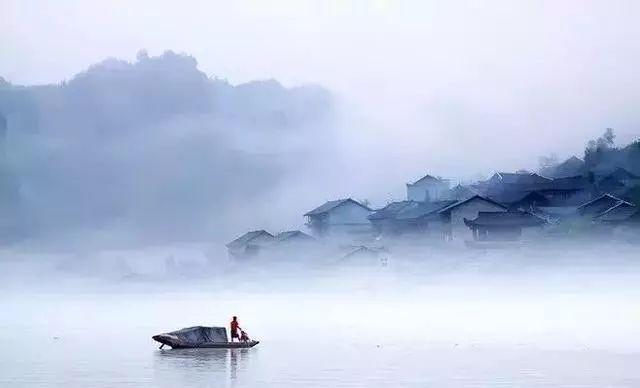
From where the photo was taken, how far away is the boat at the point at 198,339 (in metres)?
18.0

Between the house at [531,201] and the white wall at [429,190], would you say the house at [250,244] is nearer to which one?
the white wall at [429,190]

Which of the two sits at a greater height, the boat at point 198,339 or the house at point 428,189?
the house at point 428,189

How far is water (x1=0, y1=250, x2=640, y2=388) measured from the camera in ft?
48.3

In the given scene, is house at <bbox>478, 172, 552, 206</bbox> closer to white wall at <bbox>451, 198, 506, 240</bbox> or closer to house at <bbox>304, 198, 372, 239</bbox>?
white wall at <bbox>451, 198, 506, 240</bbox>

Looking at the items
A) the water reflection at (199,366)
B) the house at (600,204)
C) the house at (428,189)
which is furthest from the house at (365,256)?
the water reflection at (199,366)

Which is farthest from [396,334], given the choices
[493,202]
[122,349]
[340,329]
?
[493,202]

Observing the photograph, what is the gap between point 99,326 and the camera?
90.9ft

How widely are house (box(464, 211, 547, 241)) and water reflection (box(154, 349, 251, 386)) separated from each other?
15.4m

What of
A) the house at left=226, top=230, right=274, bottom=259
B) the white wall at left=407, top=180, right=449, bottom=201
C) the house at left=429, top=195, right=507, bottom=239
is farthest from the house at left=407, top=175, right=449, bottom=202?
the house at left=226, top=230, right=274, bottom=259

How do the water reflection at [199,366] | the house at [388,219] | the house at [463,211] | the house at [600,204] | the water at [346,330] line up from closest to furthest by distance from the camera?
1. the water reflection at [199,366]
2. the water at [346,330]
3. the house at [600,204]
4. the house at [463,211]
5. the house at [388,219]

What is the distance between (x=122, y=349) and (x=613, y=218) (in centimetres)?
1690

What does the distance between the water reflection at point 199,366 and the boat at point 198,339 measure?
0.08 metres

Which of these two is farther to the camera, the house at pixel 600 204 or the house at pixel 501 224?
the house at pixel 501 224

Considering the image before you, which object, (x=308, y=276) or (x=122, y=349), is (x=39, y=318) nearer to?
(x=308, y=276)
